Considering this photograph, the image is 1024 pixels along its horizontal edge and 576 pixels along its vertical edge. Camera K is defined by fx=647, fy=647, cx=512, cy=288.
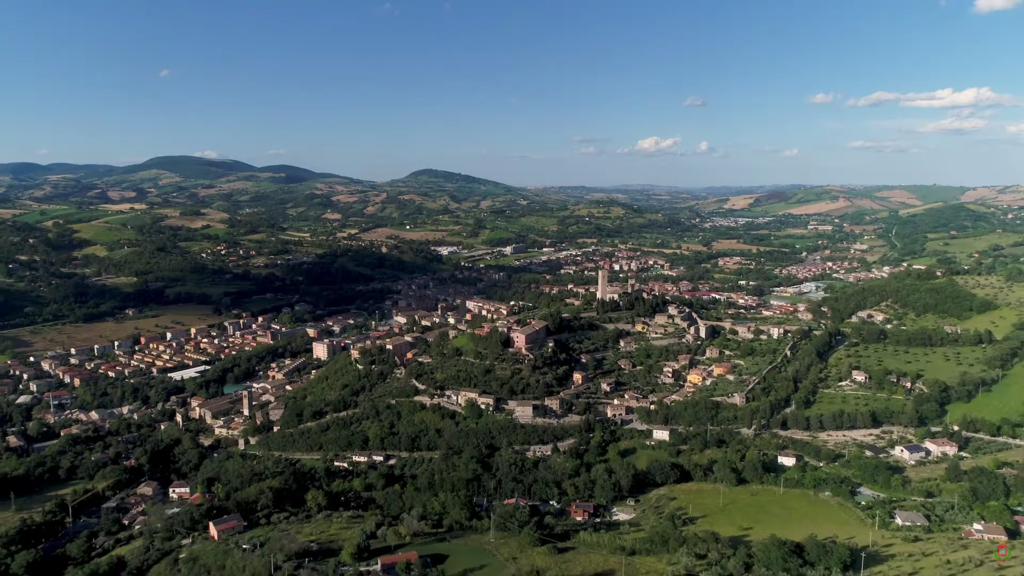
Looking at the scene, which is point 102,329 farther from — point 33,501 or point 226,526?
point 226,526

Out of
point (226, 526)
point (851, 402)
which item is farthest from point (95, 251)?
point (851, 402)

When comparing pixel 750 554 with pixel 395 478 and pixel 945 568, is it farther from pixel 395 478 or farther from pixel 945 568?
pixel 395 478

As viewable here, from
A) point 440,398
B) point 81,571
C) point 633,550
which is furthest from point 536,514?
point 81,571

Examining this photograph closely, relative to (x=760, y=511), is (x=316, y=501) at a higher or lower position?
higher

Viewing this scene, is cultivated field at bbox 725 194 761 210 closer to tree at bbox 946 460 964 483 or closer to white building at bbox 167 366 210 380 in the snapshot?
white building at bbox 167 366 210 380

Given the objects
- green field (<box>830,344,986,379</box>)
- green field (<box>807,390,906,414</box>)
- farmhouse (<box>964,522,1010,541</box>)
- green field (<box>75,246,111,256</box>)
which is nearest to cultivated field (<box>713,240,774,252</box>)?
green field (<box>830,344,986,379</box>)

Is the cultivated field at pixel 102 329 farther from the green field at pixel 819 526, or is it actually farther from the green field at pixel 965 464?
the green field at pixel 965 464
